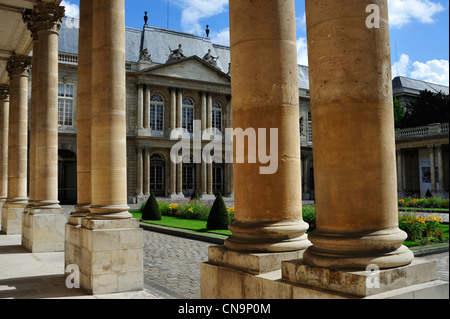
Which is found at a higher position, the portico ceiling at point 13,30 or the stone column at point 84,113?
the portico ceiling at point 13,30

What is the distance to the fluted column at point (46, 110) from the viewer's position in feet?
37.8

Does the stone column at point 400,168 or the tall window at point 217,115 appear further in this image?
the tall window at point 217,115

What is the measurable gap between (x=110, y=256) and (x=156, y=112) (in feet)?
110

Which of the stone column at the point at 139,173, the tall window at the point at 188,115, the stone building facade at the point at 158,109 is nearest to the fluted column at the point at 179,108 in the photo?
the stone building facade at the point at 158,109

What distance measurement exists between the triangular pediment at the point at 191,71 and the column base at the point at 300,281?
35.5 meters

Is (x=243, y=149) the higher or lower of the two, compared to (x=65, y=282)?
higher

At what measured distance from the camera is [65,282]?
7586 millimetres

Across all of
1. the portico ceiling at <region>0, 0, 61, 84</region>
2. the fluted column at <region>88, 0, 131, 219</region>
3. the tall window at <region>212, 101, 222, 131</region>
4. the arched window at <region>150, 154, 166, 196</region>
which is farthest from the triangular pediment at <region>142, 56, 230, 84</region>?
the fluted column at <region>88, 0, 131, 219</region>

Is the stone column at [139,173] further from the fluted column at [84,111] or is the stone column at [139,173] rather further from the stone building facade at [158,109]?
the fluted column at [84,111]

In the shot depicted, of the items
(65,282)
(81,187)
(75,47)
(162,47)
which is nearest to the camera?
(65,282)

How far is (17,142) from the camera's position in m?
16.0

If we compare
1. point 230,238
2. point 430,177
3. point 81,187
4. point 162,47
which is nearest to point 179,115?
point 162,47

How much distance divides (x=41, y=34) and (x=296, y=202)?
10.3 meters

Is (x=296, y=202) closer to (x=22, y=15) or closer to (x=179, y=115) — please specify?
(x=22, y=15)
